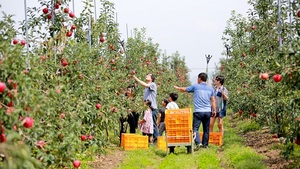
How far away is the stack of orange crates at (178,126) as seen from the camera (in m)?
8.48

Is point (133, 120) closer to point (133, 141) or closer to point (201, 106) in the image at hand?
point (133, 141)

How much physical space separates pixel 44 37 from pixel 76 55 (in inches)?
30.9

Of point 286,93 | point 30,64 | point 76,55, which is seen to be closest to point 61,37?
point 76,55

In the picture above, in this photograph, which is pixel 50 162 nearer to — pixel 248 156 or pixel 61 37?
pixel 61 37

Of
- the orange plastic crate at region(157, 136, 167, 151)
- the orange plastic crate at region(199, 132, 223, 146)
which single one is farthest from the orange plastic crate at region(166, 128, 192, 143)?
the orange plastic crate at region(199, 132, 223, 146)

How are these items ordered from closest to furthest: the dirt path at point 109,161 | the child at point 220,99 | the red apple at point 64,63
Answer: the red apple at point 64,63
the dirt path at point 109,161
the child at point 220,99

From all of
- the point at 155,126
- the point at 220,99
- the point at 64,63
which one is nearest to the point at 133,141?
the point at 155,126

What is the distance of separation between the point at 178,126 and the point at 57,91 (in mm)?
4522

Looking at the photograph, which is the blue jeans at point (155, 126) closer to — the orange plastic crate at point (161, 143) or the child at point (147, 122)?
the child at point (147, 122)

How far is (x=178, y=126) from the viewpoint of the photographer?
28.3 ft

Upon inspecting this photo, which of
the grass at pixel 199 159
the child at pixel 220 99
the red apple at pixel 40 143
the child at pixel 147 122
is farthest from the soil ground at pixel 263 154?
the red apple at pixel 40 143

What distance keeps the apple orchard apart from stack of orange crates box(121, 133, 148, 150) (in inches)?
24.8

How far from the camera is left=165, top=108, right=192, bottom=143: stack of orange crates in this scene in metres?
8.48

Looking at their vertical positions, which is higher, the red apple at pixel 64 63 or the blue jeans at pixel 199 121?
the red apple at pixel 64 63
